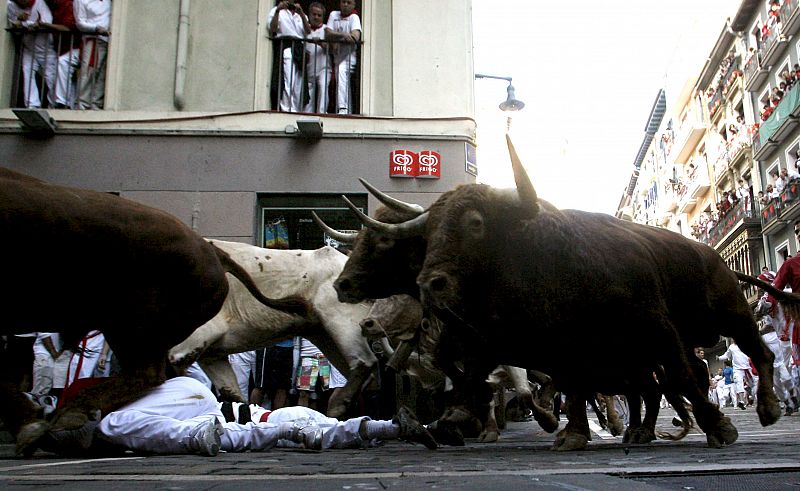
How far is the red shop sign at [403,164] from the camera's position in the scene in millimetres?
10297

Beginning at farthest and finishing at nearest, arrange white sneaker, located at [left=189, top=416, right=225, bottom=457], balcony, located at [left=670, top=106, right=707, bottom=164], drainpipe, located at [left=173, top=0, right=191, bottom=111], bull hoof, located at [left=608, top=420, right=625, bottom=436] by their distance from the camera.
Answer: balcony, located at [left=670, top=106, right=707, bottom=164], drainpipe, located at [left=173, top=0, right=191, bottom=111], bull hoof, located at [left=608, top=420, right=625, bottom=436], white sneaker, located at [left=189, top=416, right=225, bottom=457]

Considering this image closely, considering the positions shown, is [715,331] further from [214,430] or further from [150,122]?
[150,122]

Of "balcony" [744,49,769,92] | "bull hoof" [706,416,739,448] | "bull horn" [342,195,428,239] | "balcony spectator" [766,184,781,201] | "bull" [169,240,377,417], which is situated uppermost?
"balcony" [744,49,769,92]

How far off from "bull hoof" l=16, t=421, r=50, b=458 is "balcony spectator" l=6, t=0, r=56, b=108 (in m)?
7.40

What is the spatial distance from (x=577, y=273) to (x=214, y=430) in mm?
2487

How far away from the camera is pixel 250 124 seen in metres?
10.4

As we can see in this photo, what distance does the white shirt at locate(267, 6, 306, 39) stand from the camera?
10938 mm

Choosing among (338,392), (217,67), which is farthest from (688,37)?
(338,392)

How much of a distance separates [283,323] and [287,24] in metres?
5.04

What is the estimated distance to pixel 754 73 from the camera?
37312 mm

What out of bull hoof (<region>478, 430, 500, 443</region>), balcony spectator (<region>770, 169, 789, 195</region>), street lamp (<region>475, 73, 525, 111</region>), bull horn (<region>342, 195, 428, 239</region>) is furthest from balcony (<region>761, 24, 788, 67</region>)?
bull horn (<region>342, 195, 428, 239</region>)

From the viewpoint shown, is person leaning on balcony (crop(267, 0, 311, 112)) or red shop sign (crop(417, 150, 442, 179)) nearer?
red shop sign (crop(417, 150, 442, 179))

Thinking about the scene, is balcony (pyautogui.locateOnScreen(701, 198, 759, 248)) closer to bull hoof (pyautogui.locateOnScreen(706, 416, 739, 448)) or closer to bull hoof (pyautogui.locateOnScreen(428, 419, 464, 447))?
bull hoof (pyautogui.locateOnScreen(706, 416, 739, 448))

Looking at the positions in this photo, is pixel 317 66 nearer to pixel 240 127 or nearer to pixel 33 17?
pixel 240 127
